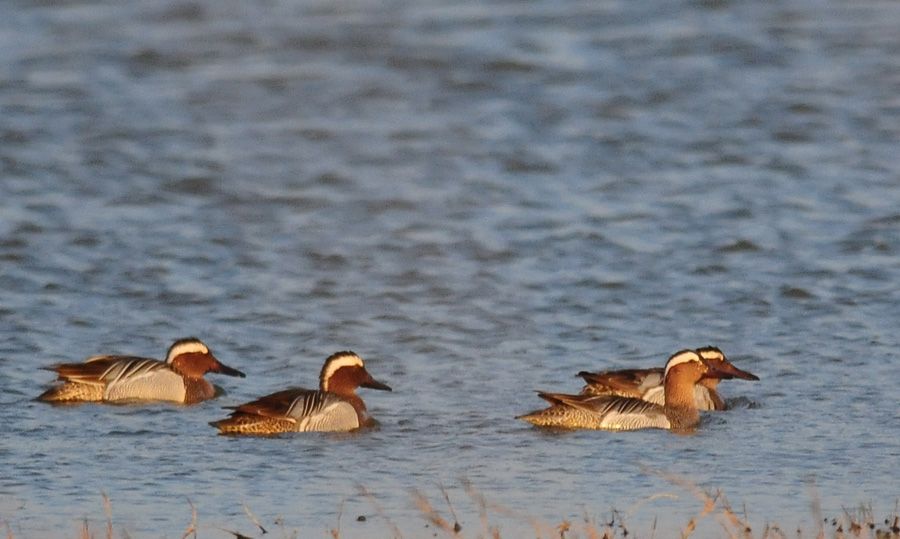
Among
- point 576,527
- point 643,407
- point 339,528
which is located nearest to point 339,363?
point 643,407

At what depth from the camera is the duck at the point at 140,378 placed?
1205cm

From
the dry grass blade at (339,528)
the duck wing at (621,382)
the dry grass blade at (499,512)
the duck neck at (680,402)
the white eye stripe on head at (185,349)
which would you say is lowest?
the duck neck at (680,402)

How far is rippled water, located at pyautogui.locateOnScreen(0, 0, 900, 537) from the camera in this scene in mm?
10039

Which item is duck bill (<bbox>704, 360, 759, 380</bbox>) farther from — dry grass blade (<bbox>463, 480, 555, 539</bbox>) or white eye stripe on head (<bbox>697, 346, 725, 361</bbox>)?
dry grass blade (<bbox>463, 480, 555, 539</bbox>)

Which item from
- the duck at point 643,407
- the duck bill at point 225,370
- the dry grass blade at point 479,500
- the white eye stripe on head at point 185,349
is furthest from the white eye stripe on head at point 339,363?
the dry grass blade at point 479,500

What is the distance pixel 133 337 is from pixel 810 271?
512 cm

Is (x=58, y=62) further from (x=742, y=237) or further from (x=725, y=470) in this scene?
(x=725, y=470)

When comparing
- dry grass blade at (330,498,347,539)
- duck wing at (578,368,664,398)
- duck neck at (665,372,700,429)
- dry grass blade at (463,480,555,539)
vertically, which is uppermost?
dry grass blade at (330,498,347,539)

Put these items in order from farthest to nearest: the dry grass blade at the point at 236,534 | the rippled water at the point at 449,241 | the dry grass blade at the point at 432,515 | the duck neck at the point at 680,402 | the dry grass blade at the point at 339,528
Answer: the duck neck at the point at 680,402, the rippled water at the point at 449,241, the dry grass blade at the point at 236,534, the dry grass blade at the point at 339,528, the dry grass blade at the point at 432,515

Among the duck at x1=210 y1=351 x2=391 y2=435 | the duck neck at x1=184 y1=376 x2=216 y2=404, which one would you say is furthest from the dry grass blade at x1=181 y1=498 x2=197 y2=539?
the duck neck at x1=184 y1=376 x2=216 y2=404

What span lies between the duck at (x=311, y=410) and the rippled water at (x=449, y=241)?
0.20 m

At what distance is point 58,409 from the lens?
11.7 metres

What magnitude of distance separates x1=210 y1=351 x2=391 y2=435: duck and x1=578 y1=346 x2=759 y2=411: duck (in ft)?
4.04

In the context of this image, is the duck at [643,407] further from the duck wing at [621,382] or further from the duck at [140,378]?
the duck at [140,378]
